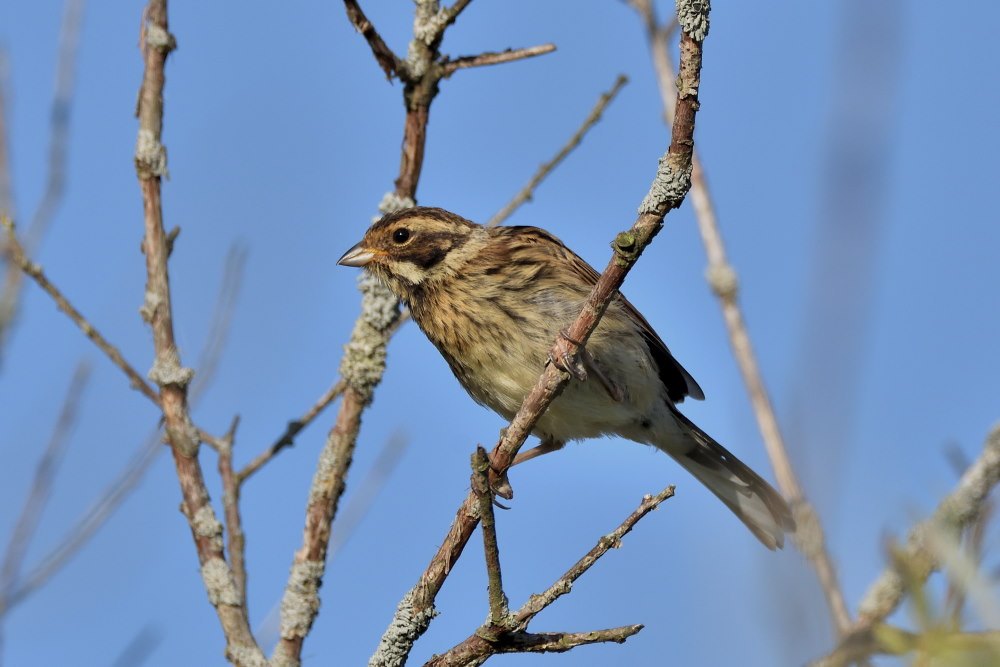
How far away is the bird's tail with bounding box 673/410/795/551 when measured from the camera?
6113 millimetres

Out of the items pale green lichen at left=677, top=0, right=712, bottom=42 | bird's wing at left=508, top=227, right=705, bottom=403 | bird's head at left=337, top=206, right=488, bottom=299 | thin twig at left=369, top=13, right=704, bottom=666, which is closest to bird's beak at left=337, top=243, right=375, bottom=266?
bird's head at left=337, top=206, right=488, bottom=299

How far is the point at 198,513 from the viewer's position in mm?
4230

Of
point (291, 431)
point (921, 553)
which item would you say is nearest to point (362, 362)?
point (291, 431)

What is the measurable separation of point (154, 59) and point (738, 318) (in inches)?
102

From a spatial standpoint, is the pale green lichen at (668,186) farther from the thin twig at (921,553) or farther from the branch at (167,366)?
the branch at (167,366)

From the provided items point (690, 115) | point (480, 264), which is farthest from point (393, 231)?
point (690, 115)

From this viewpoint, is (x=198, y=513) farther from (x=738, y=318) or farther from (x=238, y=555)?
(x=738, y=318)

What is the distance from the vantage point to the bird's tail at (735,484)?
611cm

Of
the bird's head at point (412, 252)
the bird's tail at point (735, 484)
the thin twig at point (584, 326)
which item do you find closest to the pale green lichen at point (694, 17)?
the thin twig at point (584, 326)

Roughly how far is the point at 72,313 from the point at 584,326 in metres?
2.13

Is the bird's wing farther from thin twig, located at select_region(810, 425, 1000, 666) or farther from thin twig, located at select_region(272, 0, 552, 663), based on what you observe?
thin twig, located at select_region(810, 425, 1000, 666)

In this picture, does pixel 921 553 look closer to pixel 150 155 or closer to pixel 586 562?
pixel 586 562

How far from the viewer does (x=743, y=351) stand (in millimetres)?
4238

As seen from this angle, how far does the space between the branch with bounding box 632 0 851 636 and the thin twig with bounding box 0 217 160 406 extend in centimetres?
225
